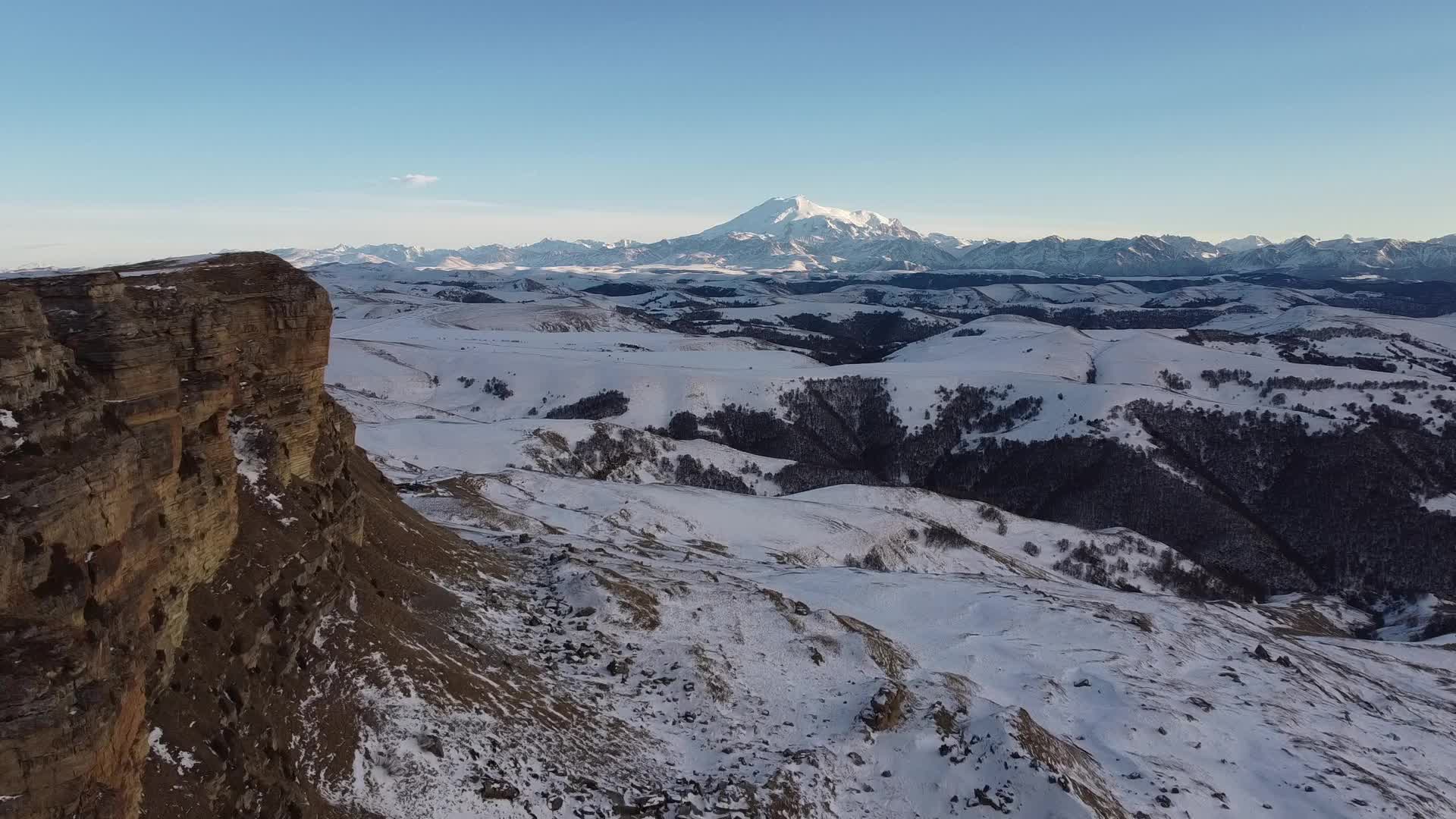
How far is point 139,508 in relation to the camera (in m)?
17.4

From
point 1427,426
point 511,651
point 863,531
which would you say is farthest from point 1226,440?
point 511,651

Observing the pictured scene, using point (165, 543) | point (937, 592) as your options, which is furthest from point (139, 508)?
point (937, 592)

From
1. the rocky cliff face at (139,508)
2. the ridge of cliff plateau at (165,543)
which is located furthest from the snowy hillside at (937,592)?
the rocky cliff face at (139,508)

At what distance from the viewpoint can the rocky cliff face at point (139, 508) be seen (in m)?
13.7

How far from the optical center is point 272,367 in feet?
86.3

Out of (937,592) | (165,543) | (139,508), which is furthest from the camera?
(937,592)

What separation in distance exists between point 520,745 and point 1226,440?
144620 millimetres

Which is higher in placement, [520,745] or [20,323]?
[20,323]

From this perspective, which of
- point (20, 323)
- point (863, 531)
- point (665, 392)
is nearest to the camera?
point (20, 323)

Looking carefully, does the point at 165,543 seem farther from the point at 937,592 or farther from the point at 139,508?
the point at 937,592

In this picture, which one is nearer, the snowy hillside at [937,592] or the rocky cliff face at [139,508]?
the rocky cliff face at [139,508]

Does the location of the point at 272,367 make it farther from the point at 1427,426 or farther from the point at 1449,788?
the point at 1427,426

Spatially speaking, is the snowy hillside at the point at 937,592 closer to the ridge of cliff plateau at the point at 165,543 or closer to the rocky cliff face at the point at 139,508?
the ridge of cliff plateau at the point at 165,543

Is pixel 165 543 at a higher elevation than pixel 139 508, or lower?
lower
